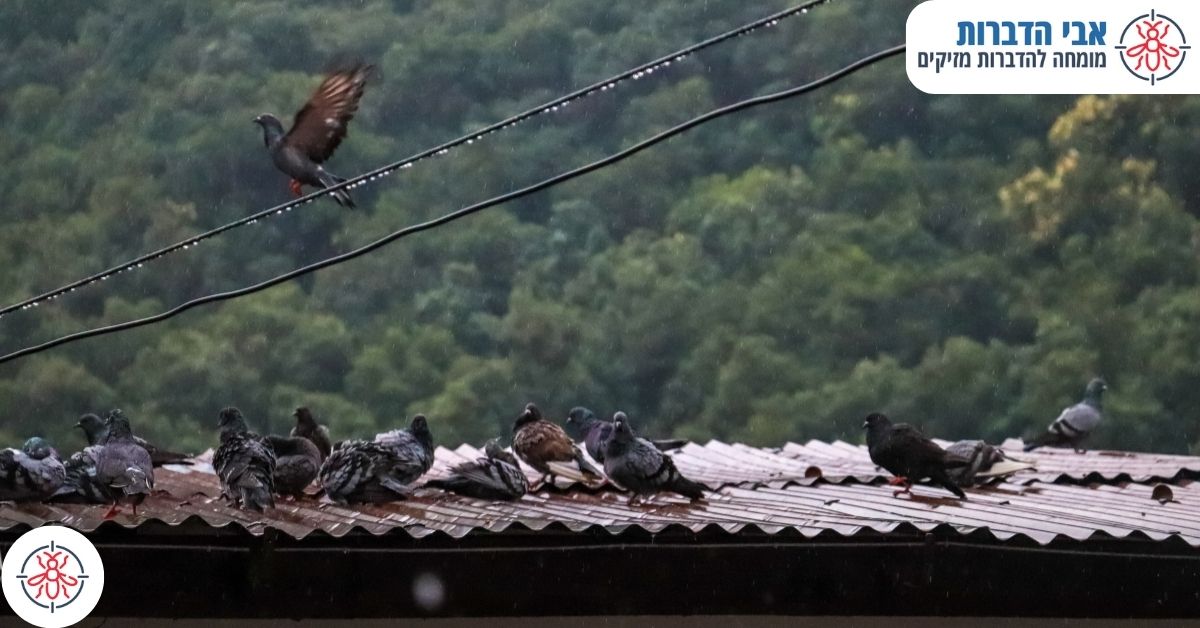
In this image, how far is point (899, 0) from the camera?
85.7 feet

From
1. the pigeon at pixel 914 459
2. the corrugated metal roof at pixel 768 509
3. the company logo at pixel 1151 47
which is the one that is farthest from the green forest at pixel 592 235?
the pigeon at pixel 914 459

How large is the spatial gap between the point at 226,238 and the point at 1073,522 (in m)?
21.3

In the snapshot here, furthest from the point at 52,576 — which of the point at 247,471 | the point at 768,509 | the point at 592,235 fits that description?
the point at 592,235

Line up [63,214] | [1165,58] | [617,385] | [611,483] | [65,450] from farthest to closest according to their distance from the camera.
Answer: [63,214]
[617,385]
[65,450]
[1165,58]
[611,483]

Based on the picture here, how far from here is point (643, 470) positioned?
528 centimetres

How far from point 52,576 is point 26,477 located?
2.48 feet

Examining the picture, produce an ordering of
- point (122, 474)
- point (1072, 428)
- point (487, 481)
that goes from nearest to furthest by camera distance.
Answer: point (122, 474), point (487, 481), point (1072, 428)

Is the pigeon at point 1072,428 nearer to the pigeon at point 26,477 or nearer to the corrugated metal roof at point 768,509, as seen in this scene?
the corrugated metal roof at point 768,509

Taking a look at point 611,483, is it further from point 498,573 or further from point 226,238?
point 226,238

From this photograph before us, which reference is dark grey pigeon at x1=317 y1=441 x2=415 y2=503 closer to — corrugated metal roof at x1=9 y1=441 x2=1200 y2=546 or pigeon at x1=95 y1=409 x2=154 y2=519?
corrugated metal roof at x1=9 y1=441 x2=1200 y2=546

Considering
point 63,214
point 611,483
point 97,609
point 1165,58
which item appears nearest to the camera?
point 97,609

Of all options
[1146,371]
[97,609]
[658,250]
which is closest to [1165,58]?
[97,609]

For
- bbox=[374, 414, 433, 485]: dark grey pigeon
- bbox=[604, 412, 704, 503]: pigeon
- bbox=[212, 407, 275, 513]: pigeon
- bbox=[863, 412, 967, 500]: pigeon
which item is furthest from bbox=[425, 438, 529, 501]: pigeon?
bbox=[863, 412, 967, 500]: pigeon

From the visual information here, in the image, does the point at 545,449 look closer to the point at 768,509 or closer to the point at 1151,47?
the point at 768,509
